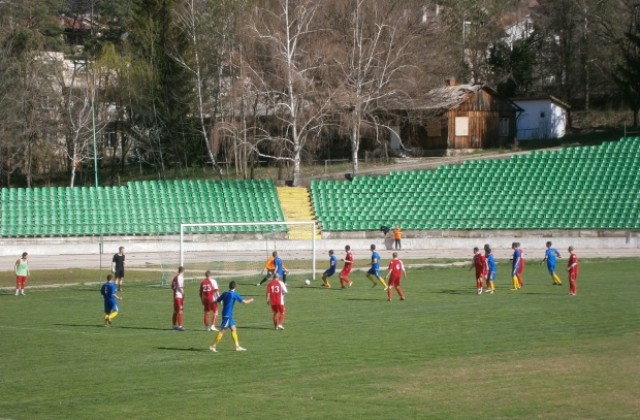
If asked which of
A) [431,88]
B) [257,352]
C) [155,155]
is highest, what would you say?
[431,88]

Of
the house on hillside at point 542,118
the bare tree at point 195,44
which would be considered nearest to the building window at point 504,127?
the house on hillside at point 542,118

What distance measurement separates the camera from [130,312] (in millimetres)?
33562

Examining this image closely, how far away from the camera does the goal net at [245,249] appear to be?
4500 centimetres

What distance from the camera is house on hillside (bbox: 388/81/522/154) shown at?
261ft

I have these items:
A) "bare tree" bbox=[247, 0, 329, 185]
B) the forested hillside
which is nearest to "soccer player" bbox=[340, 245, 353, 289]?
the forested hillside

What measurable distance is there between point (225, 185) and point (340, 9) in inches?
635

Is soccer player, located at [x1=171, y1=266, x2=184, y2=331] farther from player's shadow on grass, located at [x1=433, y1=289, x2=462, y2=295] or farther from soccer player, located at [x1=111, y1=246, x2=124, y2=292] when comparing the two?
soccer player, located at [x1=111, y1=246, x2=124, y2=292]

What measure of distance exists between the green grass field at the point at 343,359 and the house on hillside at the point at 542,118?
5099 centimetres

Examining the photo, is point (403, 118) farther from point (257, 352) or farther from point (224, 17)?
A: point (257, 352)

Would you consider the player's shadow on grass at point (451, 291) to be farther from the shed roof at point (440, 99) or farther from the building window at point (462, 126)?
the building window at point (462, 126)

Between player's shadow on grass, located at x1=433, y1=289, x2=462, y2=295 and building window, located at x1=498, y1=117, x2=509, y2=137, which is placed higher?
building window, located at x1=498, y1=117, x2=509, y2=137

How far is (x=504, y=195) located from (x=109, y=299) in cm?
3466

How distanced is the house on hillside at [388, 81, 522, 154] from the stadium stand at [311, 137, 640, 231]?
618 inches

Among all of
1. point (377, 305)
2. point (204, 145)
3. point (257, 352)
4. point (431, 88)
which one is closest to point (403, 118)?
point (431, 88)
